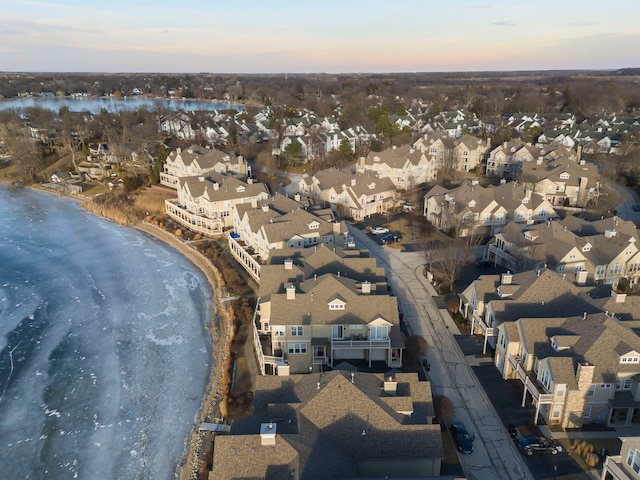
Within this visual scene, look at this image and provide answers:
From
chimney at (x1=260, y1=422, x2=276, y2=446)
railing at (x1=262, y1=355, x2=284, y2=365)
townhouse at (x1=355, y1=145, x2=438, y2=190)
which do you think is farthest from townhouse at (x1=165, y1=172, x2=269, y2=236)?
chimney at (x1=260, y1=422, x2=276, y2=446)

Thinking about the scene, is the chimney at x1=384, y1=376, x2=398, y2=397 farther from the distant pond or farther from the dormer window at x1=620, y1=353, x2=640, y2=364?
the distant pond

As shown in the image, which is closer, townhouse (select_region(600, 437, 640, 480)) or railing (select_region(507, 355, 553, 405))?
townhouse (select_region(600, 437, 640, 480))

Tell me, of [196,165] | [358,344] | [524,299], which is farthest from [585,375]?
[196,165]

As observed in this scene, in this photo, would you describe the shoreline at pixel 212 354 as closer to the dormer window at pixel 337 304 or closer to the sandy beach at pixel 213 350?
the sandy beach at pixel 213 350

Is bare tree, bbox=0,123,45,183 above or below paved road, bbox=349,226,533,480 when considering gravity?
above

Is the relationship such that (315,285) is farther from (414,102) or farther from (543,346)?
(414,102)

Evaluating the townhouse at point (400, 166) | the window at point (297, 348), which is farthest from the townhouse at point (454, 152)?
the window at point (297, 348)
